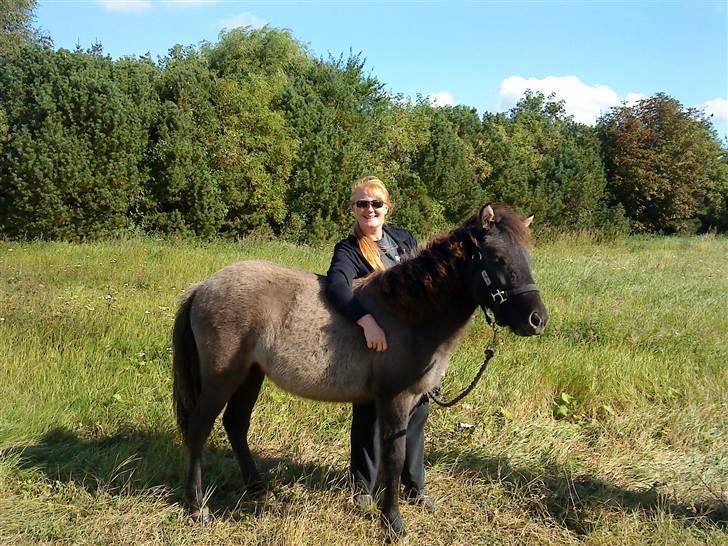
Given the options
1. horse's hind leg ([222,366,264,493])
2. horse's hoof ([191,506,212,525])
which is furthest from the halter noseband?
horse's hoof ([191,506,212,525])

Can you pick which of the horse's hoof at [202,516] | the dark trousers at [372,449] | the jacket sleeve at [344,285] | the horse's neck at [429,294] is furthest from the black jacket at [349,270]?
the horse's hoof at [202,516]

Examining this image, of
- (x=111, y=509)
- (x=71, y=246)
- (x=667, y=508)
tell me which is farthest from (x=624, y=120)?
(x=111, y=509)

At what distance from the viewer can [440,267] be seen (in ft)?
10.9

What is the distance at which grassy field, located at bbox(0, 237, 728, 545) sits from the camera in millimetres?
3443

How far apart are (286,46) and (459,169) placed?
1098 cm

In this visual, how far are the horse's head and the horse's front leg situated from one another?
81 centimetres

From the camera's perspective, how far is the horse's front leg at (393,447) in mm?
3367

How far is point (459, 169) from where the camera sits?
19.4m

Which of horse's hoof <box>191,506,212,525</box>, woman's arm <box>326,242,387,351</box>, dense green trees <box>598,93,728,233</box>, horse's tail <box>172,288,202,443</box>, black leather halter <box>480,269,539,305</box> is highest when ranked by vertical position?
dense green trees <box>598,93,728,233</box>

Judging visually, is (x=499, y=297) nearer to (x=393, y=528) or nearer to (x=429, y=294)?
(x=429, y=294)

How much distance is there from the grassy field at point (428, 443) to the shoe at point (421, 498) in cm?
9

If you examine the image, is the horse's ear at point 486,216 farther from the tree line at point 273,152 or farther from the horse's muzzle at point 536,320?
the tree line at point 273,152

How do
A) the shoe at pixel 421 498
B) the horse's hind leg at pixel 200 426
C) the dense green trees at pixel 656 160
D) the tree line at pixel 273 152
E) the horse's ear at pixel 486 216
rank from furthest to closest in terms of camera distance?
the dense green trees at pixel 656 160
the tree line at pixel 273 152
the shoe at pixel 421 498
the horse's hind leg at pixel 200 426
the horse's ear at pixel 486 216

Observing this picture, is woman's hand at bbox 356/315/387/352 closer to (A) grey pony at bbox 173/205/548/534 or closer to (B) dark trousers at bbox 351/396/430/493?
(A) grey pony at bbox 173/205/548/534
